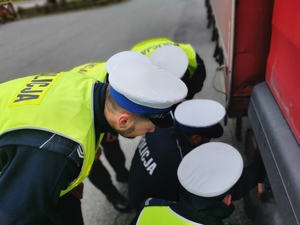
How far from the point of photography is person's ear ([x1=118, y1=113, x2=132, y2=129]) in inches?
48.4

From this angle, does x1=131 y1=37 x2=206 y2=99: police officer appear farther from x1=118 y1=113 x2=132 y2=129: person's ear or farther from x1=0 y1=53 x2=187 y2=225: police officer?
x1=118 y1=113 x2=132 y2=129: person's ear

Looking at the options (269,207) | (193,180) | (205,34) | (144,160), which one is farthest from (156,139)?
(205,34)

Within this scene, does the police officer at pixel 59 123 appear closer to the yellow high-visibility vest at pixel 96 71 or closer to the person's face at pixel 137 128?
the person's face at pixel 137 128

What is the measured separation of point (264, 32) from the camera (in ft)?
5.97

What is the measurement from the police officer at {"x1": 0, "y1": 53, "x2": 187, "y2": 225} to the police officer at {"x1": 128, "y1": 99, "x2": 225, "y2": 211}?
43 cm

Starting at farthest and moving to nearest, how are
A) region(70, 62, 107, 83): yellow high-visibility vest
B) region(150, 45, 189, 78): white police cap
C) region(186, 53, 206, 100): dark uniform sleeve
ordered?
region(186, 53, 206, 100): dark uniform sleeve
region(150, 45, 189, 78): white police cap
region(70, 62, 107, 83): yellow high-visibility vest

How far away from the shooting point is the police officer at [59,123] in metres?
1.08

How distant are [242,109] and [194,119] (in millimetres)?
417

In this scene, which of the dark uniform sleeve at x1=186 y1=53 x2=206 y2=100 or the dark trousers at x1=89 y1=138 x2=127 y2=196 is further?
the dark uniform sleeve at x1=186 y1=53 x2=206 y2=100

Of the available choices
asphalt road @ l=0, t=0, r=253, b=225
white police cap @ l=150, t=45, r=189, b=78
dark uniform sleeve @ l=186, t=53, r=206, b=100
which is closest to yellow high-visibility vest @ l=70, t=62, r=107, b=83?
asphalt road @ l=0, t=0, r=253, b=225

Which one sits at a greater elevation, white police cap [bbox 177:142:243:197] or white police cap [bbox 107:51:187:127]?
white police cap [bbox 107:51:187:127]

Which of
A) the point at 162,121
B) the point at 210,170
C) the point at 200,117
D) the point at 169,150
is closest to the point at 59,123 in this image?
the point at 162,121

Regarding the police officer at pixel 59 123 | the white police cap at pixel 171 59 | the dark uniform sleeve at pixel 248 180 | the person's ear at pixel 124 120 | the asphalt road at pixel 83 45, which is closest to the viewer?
the police officer at pixel 59 123

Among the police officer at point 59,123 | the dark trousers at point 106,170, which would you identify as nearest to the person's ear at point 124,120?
the police officer at point 59,123
